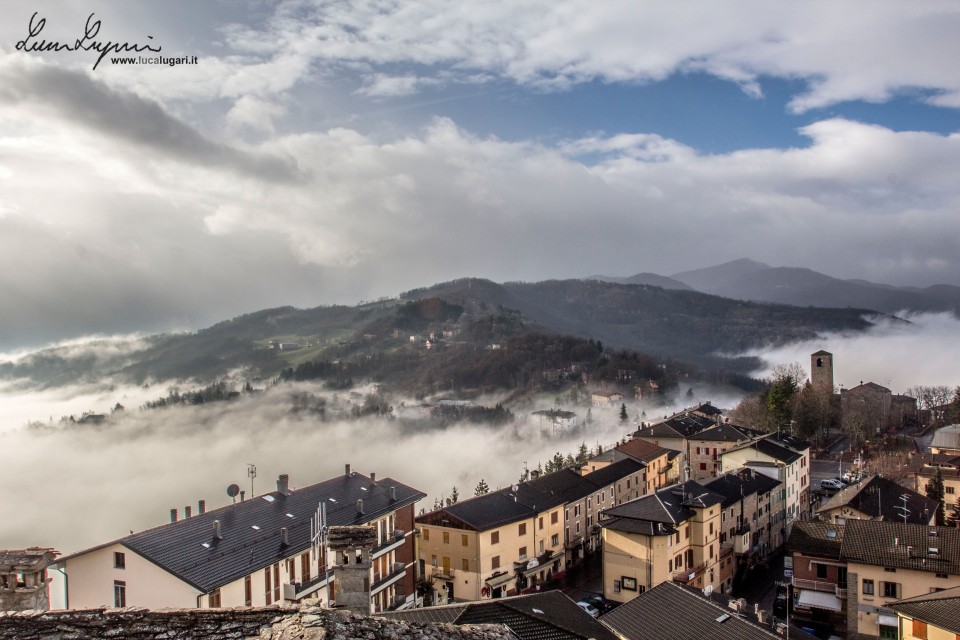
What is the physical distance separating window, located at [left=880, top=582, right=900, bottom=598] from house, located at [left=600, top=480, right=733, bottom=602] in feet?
31.7

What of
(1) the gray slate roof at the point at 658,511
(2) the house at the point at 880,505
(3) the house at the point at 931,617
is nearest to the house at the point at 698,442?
(2) the house at the point at 880,505

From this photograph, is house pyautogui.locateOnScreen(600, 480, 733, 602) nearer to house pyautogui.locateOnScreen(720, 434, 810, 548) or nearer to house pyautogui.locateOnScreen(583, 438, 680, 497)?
house pyautogui.locateOnScreen(720, 434, 810, 548)

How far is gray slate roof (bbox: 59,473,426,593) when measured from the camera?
82.2 feet

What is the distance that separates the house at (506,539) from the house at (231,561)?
6287 mm

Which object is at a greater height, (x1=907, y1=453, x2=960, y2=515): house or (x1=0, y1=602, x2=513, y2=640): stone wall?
(x1=0, y1=602, x2=513, y2=640): stone wall

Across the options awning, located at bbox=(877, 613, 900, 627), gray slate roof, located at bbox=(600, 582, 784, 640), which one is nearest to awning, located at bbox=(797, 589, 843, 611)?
awning, located at bbox=(877, 613, 900, 627)

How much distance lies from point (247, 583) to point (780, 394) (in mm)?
80384

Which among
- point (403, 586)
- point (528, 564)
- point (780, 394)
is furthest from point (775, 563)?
point (780, 394)

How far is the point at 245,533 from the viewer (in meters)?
28.4

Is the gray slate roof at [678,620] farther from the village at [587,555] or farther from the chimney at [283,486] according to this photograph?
the chimney at [283,486]

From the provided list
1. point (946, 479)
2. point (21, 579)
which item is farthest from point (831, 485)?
point (21, 579)

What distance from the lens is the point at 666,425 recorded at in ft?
232

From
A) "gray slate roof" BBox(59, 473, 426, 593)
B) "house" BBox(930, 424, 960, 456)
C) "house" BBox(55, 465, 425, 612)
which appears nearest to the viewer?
Result: "house" BBox(55, 465, 425, 612)

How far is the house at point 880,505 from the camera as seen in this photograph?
4109 cm
